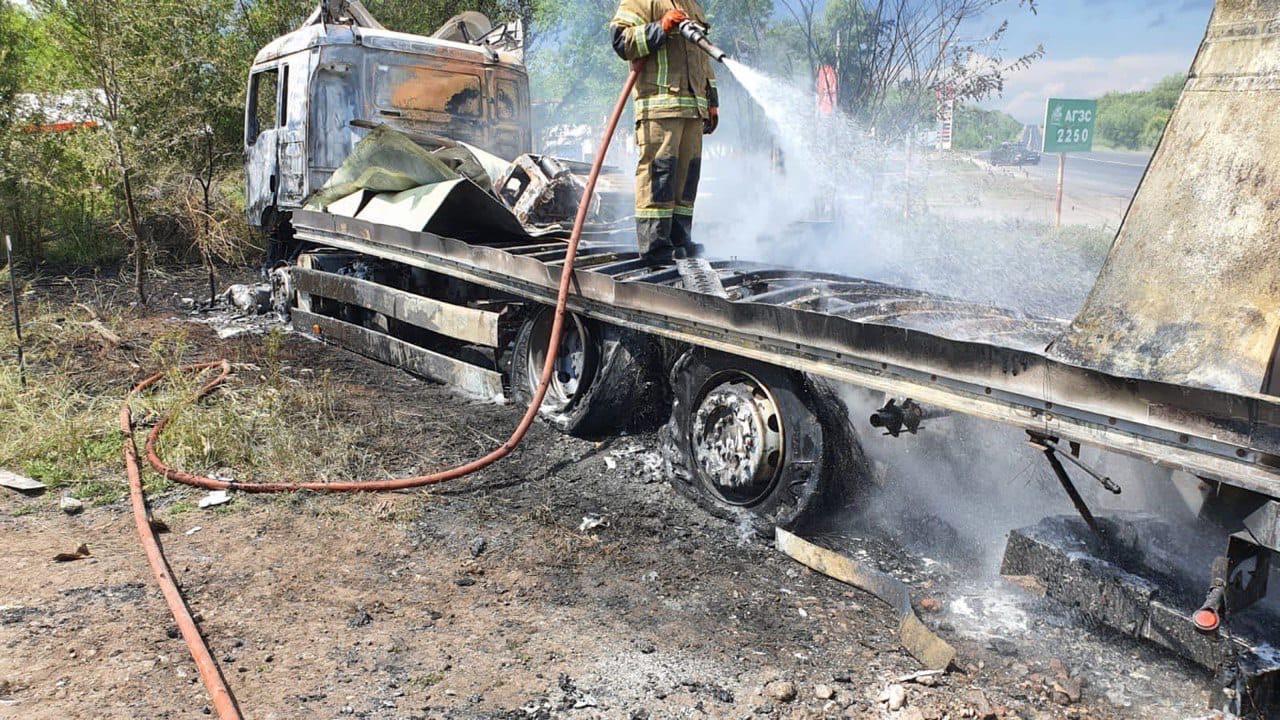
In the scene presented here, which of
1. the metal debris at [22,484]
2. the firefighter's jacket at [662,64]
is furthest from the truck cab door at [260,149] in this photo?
the firefighter's jacket at [662,64]

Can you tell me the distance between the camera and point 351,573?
3672mm

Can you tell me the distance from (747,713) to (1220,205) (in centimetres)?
212

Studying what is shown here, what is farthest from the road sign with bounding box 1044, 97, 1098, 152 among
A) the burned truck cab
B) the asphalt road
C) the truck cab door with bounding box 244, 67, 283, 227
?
the truck cab door with bounding box 244, 67, 283, 227

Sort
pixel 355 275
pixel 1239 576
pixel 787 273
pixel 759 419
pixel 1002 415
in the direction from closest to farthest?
pixel 1239 576, pixel 1002 415, pixel 759 419, pixel 787 273, pixel 355 275

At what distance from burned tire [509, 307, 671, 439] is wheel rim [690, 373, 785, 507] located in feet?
2.26

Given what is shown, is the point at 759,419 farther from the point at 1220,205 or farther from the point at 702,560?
the point at 1220,205

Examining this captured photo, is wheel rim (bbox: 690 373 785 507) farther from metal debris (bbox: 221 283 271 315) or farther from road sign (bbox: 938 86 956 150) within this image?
road sign (bbox: 938 86 956 150)

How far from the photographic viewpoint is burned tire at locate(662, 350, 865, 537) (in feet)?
12.7

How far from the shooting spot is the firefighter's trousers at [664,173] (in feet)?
16.2

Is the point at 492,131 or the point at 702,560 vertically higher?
the point at 492,131

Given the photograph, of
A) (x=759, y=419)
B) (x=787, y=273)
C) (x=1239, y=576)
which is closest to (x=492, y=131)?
(x=787, y=273)

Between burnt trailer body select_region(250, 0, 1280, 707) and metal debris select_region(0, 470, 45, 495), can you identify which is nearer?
burnt trailer body select_region(250, 0, 1280, 707)

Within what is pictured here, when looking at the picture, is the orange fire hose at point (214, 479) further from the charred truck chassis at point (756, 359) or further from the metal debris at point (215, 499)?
the charred truck chassis at point (756, 359)

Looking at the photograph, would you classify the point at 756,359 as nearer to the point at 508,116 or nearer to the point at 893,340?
the point at 893,340
